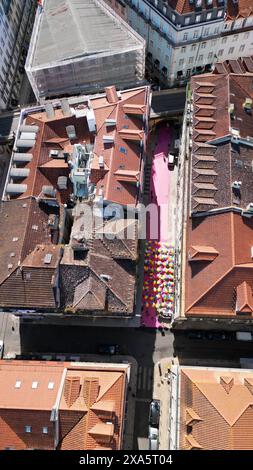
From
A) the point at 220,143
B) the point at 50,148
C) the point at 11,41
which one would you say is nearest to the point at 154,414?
the point at 220,143

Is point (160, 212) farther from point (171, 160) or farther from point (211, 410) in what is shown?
point (211, 410)

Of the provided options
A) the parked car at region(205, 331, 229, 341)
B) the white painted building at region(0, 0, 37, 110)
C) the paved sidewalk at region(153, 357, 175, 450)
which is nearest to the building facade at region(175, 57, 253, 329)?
the parked car at region(205, 331, 229, 341)

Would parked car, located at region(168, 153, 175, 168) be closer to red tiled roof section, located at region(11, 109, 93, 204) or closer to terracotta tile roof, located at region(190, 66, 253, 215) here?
terracotta tile roof, located at region(190, 66, 253, 215)

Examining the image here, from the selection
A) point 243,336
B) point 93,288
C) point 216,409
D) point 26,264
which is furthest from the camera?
point 243,336

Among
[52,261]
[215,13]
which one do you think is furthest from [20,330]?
[215,13]

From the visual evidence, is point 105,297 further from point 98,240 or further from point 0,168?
point 0,168

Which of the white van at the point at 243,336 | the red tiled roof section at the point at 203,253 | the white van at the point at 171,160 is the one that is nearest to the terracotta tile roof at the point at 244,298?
the red tiled roof section at the point at 203,253
